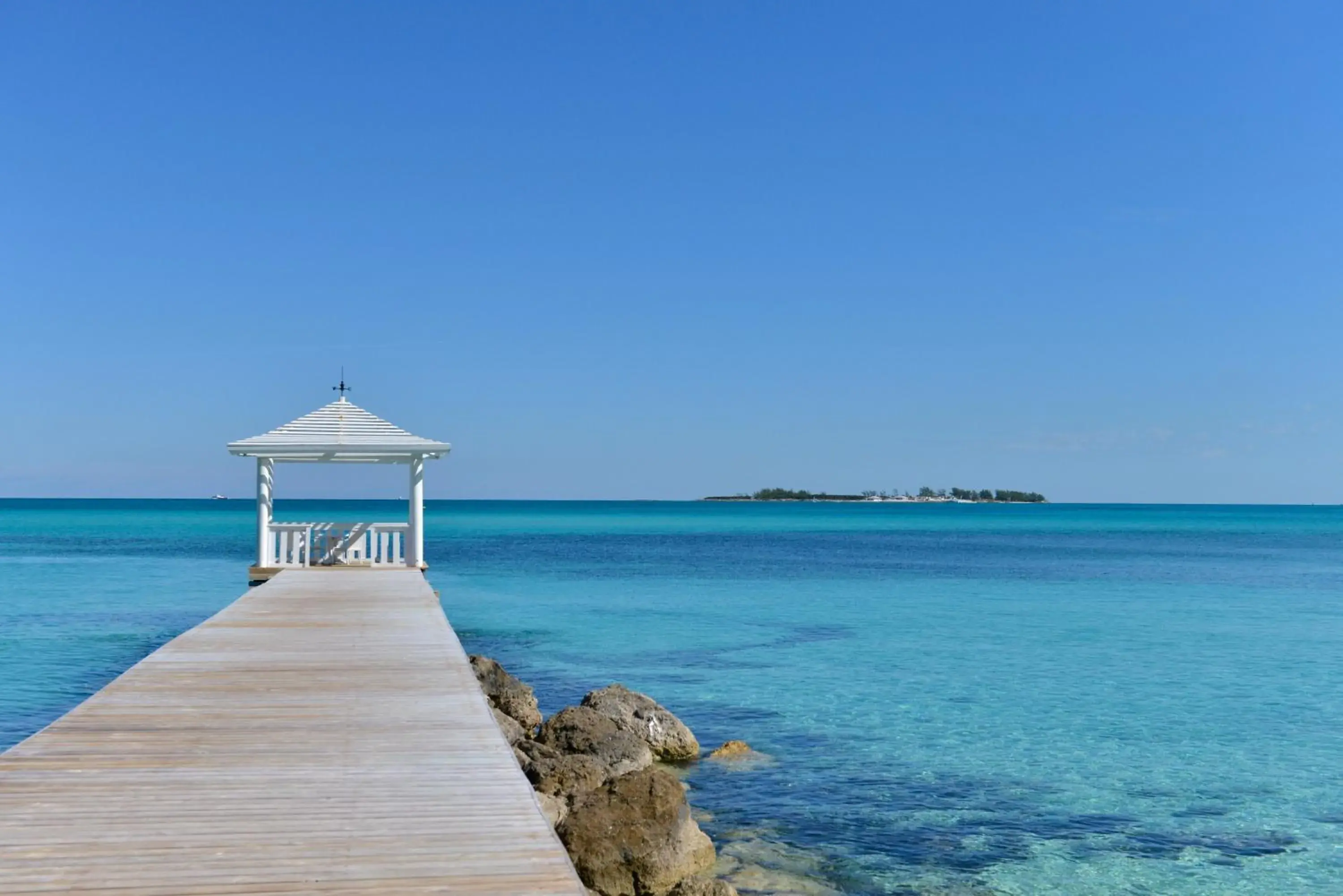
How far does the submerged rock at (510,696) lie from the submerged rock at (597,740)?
5.62 feet

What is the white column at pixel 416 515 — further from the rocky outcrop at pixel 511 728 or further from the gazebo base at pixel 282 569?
the rocky outcrop at pixel 511 728

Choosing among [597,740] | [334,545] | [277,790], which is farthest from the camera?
[334,545]

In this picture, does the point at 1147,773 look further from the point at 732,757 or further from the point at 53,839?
the point at 53,839

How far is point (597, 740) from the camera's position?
10.6 metres

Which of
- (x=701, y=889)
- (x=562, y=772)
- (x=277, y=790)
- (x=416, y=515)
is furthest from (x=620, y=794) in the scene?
(x=416, y=515)

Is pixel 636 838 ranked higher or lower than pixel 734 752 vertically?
higher

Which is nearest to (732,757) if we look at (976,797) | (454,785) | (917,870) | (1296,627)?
(976,797)

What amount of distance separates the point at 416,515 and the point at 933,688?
8.38 m

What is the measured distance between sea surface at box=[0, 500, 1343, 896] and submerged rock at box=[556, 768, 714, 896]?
0.64 m

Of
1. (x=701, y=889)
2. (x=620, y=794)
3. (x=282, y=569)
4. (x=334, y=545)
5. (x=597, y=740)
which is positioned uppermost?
(x=334, y=545)

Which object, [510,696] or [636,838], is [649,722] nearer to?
[510,696]

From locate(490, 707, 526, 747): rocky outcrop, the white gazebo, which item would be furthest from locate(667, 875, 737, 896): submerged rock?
the white gazebo

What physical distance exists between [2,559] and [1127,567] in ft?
135

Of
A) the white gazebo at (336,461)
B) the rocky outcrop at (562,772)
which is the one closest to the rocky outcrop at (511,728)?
the rocky outcrop at (562,772)
